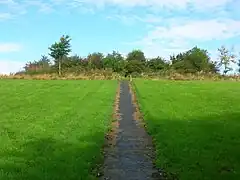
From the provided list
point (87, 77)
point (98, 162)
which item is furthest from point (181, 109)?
point (87, 77)

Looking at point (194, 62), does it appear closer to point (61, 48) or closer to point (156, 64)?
point (156, 64)

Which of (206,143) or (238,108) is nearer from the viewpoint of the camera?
(206,143)

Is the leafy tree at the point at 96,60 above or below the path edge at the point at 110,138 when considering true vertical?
above

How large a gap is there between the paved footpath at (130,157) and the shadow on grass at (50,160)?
547 millimetres

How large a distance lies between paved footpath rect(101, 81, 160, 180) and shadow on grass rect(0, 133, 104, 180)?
0.55 meters

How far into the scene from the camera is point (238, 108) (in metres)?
28.7

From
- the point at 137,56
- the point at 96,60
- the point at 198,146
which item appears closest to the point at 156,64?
the point at 137,56

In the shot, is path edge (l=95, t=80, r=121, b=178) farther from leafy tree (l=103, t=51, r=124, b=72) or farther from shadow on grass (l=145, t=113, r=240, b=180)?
leafy tree (l=103, t=51, r=124, b=72)

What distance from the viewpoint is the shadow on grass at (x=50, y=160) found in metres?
11.2

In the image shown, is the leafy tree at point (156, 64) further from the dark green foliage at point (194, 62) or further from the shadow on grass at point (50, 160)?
the shadow on grass at point (50, 160)

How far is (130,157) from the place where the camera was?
45.3ft

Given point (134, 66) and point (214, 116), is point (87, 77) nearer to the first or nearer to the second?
point (134, 66)

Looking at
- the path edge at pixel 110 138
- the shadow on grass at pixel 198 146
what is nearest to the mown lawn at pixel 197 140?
the shadow on grass at pixel 198 146

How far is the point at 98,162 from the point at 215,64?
4634 inches
